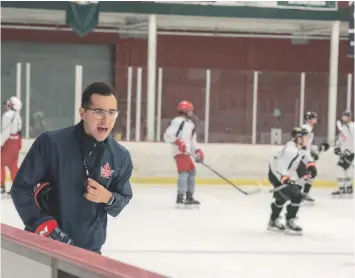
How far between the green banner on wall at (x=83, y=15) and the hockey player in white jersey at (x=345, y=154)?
423 centimetres

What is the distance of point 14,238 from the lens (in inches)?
89.4

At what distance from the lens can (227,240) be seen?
19.8ft

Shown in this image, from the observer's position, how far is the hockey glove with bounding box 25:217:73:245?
229 cm

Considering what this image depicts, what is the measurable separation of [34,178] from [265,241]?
3927 mm

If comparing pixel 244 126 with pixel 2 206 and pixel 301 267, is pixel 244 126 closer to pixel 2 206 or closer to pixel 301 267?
pixel 2 206

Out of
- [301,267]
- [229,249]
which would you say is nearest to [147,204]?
[229,249]

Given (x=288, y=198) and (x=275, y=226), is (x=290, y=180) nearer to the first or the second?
(x=288, y=198)

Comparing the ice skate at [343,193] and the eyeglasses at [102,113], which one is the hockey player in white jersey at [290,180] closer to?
the ice skate at [343,193]

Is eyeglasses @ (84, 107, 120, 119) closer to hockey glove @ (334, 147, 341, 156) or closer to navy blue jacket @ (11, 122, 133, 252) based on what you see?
navy blue jacket @ (11, 122, 133, 252)

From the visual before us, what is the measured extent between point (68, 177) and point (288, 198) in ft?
14.4

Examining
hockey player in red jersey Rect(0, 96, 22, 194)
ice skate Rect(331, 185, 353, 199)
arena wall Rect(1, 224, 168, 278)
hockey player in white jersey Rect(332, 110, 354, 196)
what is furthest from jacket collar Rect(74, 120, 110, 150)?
ice skate Rect(331, 185, 353, 199)

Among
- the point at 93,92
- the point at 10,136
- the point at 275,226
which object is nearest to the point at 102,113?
the point at 93,92

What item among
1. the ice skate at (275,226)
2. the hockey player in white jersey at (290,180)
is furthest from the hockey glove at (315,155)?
the ice skate at (275,226)

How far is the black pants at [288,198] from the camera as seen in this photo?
6.44 meters
